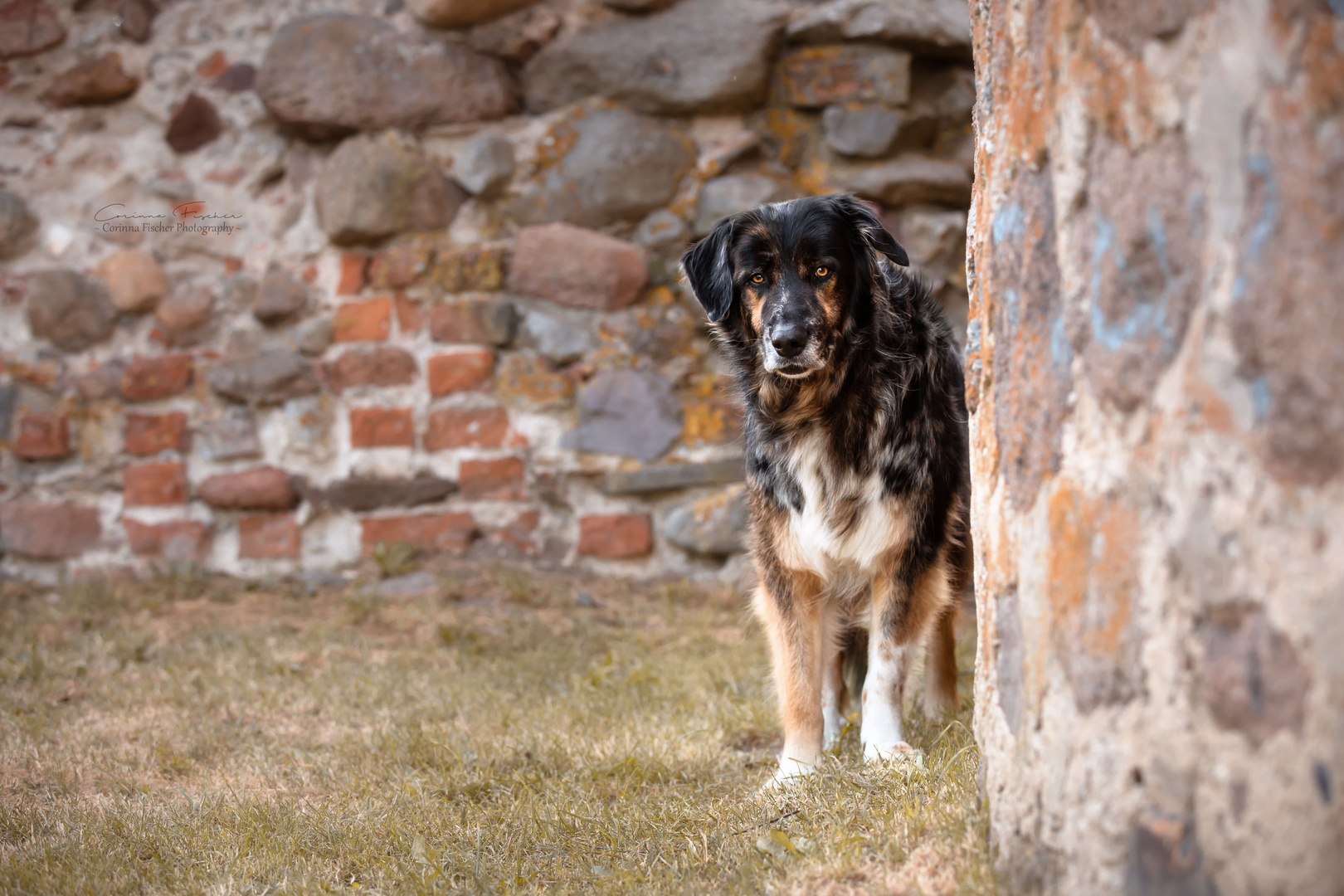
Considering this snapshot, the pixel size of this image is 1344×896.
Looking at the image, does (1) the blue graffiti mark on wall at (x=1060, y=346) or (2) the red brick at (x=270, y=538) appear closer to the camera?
(1) the blue graffiti mark on wall at (x=1060, y=346)

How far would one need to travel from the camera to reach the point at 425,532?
471 cm

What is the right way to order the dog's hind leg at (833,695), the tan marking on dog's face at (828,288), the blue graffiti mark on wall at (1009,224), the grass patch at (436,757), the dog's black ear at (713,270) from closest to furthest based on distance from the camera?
the blue graffiti mark on wall at (1009,224)
the grass patch at (436,757)
the tan marking on dog's face at (828,288)
the dog's black ear at (713,270)
the dog's hind leg at (833,695)

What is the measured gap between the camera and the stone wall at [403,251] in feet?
15.1

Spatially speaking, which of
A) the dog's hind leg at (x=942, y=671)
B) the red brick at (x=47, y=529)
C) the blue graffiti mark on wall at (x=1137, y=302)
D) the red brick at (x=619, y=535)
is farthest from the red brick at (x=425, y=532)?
the blue graffiti mark on wall at (x=1137, y=302)

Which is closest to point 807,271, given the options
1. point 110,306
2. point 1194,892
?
point 1194,892

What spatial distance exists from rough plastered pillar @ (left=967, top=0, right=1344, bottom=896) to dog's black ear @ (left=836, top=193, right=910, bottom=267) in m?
1.01

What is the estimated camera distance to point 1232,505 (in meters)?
1.15

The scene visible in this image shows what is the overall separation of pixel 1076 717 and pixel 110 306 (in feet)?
15.9

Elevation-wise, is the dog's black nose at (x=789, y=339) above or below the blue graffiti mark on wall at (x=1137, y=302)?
below

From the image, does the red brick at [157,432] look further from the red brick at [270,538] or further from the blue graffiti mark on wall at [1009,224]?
the blue graffiti mark on wall at [1009,224]

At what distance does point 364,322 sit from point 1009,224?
3799mm

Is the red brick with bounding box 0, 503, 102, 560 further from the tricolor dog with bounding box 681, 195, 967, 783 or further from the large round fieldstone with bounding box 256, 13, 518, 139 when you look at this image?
the tricolor dog with bounding box 681, 195, 967, 783

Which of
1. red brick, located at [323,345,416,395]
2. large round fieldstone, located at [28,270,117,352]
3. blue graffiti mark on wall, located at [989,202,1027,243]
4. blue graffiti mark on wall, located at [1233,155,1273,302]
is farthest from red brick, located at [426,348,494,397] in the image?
blue graffiti mark on wall, located at [1233,155,1273,302]

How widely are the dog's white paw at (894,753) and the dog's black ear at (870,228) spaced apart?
1146mm
